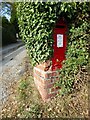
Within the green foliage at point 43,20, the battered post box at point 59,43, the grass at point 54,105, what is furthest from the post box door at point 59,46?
the grass at point 54,105

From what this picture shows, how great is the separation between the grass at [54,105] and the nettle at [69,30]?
0.17 meters

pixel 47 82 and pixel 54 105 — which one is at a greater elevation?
pixel 47 82

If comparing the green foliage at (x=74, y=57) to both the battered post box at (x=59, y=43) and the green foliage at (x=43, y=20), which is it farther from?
the green foliage at (x=43, y=20)

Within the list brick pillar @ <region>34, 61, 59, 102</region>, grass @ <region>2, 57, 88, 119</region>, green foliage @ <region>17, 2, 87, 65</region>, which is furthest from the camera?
brick pillar @ <region>34, 61, 59, 102</region>

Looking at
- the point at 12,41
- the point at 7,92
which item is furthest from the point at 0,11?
the point at 7,92

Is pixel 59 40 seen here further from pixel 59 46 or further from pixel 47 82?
pixel 47 82

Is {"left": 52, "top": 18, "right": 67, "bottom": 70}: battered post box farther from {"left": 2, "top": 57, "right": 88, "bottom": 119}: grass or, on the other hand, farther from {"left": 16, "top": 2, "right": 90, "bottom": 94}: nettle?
{"left": 2, "top": 57, "right": 88, "bottom": 119}: grass

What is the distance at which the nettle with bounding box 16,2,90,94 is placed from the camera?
10.9 ft

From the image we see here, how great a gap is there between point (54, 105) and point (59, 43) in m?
1.01

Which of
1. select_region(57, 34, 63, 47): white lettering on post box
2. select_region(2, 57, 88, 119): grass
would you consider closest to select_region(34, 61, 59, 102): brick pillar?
select_region(2, 57, 88, 119): grass

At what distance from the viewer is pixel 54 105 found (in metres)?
3.39

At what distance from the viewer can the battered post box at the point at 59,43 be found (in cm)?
355

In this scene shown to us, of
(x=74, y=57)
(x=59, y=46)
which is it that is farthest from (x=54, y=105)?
(x=59, y=46)

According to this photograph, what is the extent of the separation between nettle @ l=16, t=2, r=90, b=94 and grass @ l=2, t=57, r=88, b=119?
172 millimetres
